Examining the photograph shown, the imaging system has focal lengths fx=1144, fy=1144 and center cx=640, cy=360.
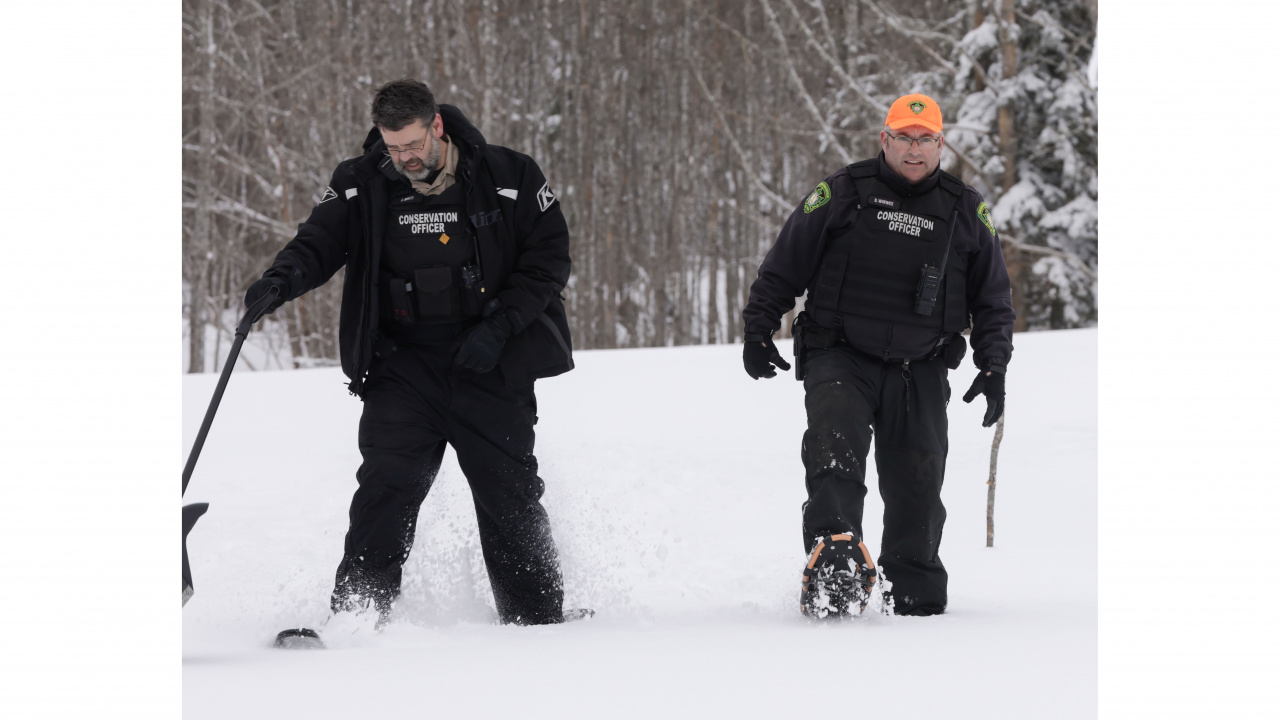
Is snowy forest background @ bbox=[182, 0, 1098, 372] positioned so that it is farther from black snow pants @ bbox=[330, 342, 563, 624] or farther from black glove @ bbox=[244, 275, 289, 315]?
black glove @ bbox=[244, 275, 289, 315]

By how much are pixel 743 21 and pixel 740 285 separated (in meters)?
5.72

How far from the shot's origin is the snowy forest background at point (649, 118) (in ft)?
56.9

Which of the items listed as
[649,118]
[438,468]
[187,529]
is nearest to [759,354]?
[438,468]

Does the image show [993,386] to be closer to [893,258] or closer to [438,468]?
[893,258]

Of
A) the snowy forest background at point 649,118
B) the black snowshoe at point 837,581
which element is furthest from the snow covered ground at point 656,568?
the snowy forest background at point 649,118

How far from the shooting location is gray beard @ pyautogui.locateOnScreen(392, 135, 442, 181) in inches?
138

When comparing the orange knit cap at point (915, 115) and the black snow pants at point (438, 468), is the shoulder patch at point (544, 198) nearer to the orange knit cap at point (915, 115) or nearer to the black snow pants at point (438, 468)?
the black snow pants at point (438, 468)

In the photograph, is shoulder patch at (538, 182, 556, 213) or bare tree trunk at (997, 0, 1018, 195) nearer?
shoulder patch at (538, 182, 556, 213)

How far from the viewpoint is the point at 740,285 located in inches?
997

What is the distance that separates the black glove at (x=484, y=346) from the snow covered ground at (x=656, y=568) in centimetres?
80

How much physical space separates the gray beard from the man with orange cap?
1.13m

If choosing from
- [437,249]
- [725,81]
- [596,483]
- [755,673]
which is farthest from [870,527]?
[725,81]

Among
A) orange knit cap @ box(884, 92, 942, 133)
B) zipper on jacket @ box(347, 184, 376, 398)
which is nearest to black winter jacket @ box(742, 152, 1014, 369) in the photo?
orange knit cap @ box(884, 92, 942, 133)

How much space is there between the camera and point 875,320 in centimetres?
373
